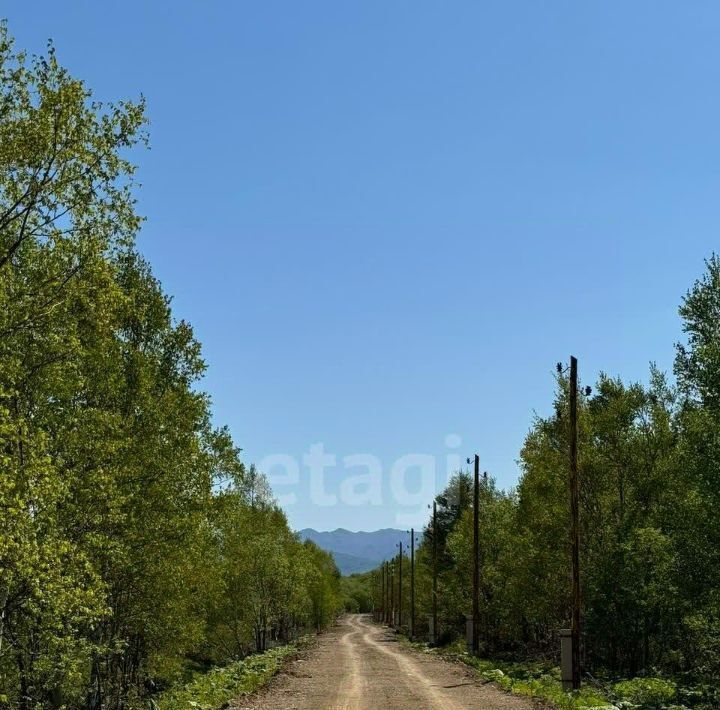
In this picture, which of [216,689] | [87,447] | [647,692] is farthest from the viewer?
[216,689]

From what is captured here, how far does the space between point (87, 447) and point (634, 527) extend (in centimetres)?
2263

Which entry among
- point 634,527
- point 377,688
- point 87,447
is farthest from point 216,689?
point 634,527

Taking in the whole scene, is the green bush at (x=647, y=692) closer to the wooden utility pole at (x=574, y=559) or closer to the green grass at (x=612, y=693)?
the green grass at (x=612, y=693)

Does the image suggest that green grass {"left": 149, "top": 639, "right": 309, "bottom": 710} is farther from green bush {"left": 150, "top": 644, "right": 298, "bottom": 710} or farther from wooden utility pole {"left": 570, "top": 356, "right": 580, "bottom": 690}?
wooden utility pole {"left": 570, "top": 356, "right": 580, "bottom": 690}

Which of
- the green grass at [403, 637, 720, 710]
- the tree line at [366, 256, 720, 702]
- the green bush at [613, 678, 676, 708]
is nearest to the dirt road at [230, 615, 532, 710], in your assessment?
the green grass at [403, 637, 720, 710]

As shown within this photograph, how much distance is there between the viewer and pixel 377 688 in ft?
84.0

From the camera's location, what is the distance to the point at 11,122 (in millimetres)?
14891

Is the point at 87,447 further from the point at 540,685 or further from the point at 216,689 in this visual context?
the point at 540,685

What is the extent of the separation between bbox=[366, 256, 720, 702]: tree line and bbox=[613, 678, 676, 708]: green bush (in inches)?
52.5

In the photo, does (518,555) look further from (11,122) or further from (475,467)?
(11,122)

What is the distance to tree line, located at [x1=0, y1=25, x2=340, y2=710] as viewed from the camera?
14.7 meters

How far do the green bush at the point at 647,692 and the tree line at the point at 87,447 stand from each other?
1391 cm

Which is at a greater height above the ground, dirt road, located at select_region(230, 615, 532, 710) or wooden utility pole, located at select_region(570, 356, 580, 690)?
wooden utility pole, located at select_region(570, 356, 580, 690)

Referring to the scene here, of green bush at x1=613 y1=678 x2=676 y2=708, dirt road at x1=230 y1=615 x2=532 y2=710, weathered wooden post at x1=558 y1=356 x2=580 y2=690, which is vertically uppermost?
weathered wooden post at x1=558 y1=356 x2=580 y2=690
